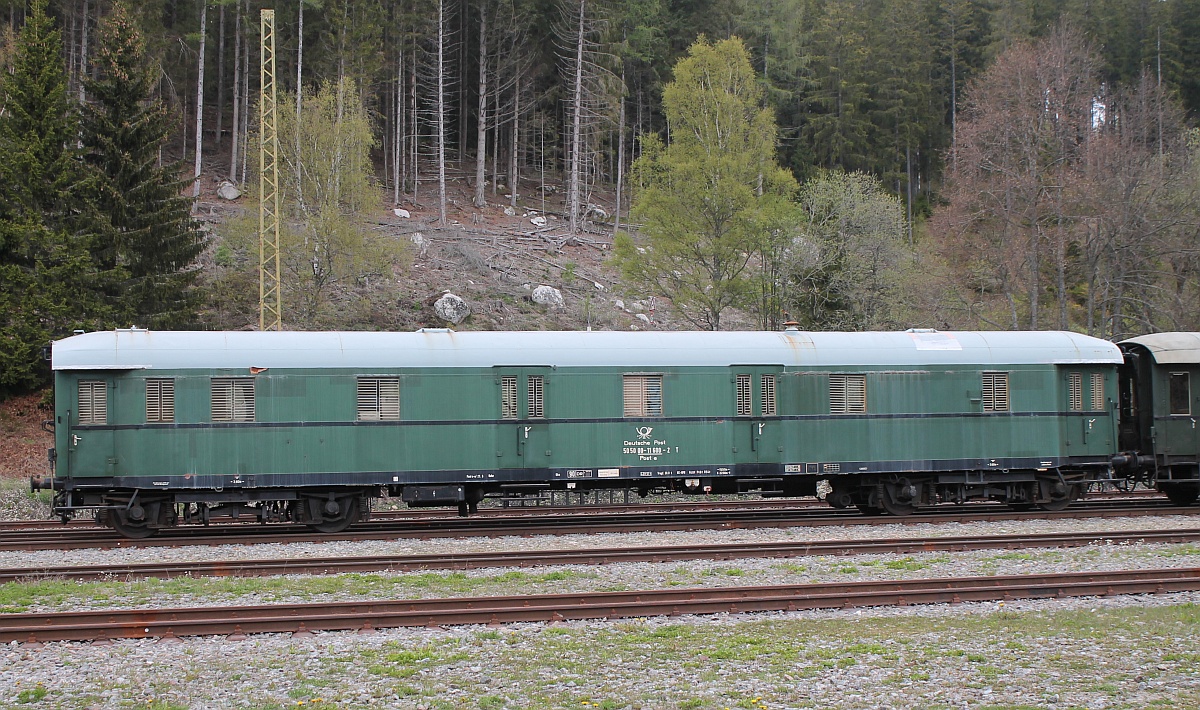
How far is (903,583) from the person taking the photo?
11711 mm

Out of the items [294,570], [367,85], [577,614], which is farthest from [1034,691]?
[367,85]

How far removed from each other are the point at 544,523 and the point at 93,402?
827cm

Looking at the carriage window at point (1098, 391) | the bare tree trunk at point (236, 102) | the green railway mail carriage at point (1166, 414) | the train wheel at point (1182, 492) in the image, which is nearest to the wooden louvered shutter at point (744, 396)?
the carriage window at point (1098, 391)

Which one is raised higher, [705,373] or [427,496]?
[705,373]

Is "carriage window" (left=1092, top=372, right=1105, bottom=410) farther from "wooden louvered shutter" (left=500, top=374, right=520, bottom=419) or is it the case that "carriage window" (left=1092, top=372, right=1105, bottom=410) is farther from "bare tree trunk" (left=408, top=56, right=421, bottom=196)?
"bare tree trunk" (left=408, top=56, right=421, bottom=196)

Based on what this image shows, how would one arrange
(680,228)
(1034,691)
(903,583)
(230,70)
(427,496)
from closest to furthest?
(1034,691) → (903,583) → (427,496) → (680,228) → (230,70)

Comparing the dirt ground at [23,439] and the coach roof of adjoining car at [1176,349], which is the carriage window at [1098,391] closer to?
the coach roof of adjoining car at [1176,349]

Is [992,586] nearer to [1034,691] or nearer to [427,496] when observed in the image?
[1034,691]

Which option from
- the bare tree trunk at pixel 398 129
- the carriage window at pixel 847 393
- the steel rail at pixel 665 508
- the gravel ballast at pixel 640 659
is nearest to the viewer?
the gravel ballast at pixel 640 659

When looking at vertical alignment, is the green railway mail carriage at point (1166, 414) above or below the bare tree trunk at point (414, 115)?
below

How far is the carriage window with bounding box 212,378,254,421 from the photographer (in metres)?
16.3

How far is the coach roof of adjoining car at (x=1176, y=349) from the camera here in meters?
19.0

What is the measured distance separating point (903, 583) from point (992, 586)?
45.2 inches

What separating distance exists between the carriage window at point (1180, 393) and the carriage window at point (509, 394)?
13.3m
